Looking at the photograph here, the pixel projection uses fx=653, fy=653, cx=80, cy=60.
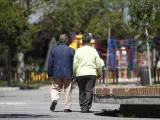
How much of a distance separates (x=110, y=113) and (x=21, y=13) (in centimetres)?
2190

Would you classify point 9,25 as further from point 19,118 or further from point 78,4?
point 19,118

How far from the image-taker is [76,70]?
584 inches

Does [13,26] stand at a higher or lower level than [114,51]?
higher

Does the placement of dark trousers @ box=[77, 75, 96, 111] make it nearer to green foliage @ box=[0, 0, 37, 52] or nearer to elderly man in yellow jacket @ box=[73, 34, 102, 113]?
elderly man in yellow jacket @ box=[73, 34, 102, 113]

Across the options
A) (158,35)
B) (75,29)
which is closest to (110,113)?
(158,35)

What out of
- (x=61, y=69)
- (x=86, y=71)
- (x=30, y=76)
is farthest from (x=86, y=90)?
(x=30, y=76)

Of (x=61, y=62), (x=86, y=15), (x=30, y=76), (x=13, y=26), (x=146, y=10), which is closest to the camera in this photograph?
(x=61, y=62)

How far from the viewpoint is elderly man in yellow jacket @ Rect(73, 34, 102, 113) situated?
14391mm

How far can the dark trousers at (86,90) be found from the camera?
1435 centimetres

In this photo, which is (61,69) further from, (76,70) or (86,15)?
(86,15)

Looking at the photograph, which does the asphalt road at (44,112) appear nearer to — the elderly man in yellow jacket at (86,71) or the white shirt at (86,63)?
the elderly man in yellow jacket at (86,71)

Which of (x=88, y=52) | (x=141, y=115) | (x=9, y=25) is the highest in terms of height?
(x=9, y=25)

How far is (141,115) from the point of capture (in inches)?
515

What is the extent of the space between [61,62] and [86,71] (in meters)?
0.83
